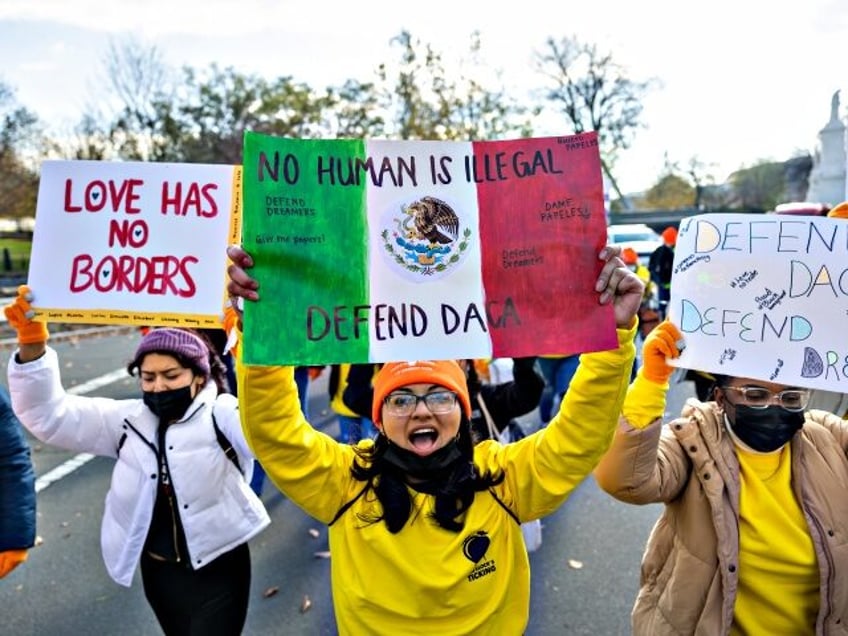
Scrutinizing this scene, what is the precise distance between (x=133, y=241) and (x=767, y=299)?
7.08 ft

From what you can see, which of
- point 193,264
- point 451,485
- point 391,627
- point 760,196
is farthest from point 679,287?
point 760,196

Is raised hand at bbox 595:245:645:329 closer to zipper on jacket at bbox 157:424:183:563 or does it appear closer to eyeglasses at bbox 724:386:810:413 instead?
eyeglasses at bbox 724:386:810:413

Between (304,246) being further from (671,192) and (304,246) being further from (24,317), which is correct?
(671,192)

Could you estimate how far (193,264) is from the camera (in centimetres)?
239

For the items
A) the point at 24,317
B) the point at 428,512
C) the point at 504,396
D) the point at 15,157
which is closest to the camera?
the point at 428,512

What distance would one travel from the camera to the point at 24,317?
2279 millimetres

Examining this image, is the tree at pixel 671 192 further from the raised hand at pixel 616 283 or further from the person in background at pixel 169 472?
the raised hand at pixel 616 283

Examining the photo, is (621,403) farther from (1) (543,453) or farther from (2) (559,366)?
(2) (559,366)

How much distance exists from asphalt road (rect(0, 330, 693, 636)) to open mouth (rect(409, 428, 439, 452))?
5.90 ft

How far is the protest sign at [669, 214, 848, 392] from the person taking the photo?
6.30 ft

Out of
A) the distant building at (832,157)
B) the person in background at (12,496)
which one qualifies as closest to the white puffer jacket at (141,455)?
the person in background at (12,496)

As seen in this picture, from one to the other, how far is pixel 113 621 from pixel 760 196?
4910 centimetres

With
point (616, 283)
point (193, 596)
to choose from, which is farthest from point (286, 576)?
point (616, 283)

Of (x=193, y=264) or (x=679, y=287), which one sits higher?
(x=193, y=264)
